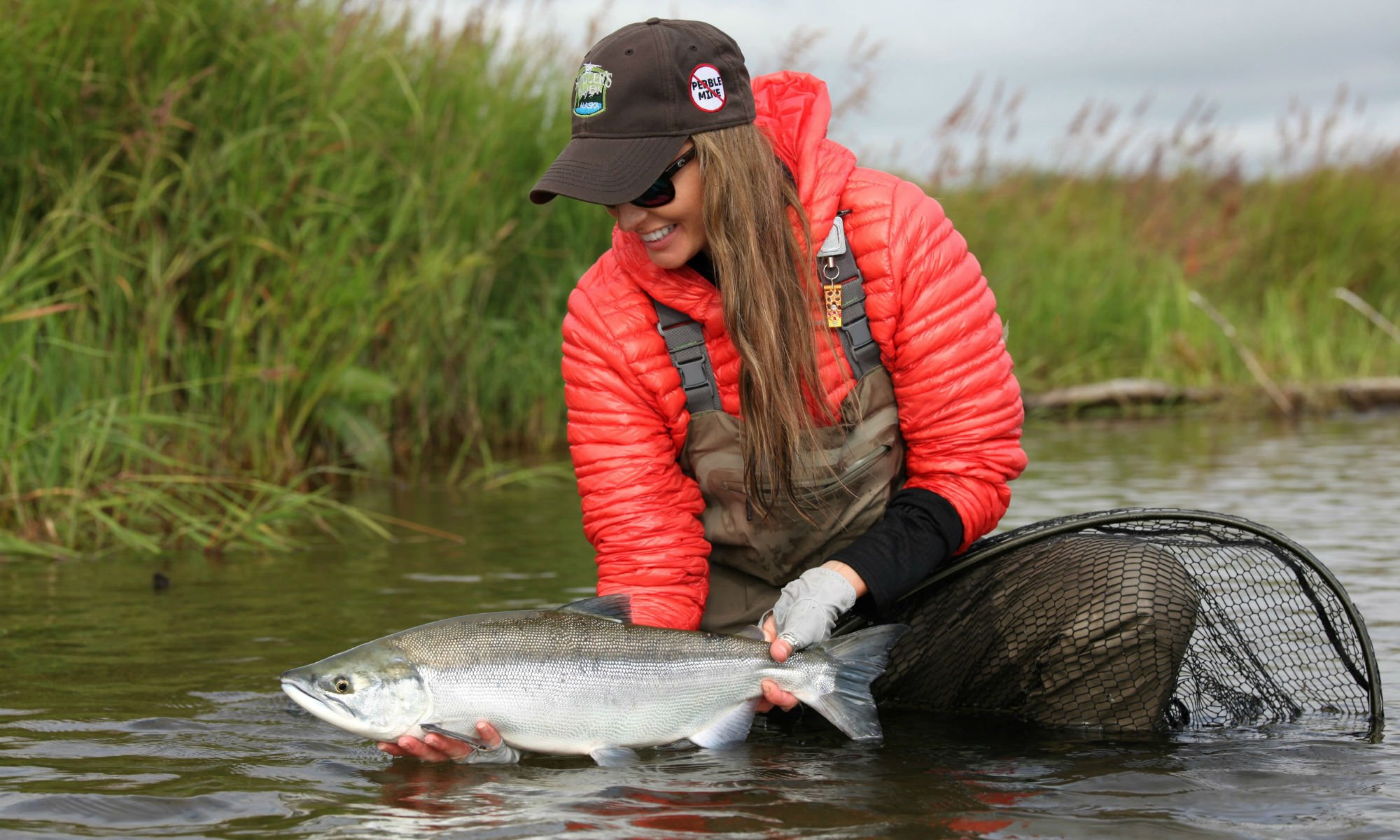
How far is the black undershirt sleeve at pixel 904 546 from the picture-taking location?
338cm

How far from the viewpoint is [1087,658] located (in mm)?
3516

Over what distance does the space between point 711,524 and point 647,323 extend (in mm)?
517

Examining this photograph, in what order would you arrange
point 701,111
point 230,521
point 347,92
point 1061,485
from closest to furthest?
1. point 701,111
2. point 230,521
3. point 347,92
4. point 1061,485

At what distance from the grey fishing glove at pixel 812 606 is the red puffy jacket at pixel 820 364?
0.34 meters

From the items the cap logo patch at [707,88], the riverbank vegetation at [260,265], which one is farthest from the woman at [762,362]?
the riverbank vegetation at [260,265]

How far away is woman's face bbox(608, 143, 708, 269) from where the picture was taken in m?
3.32

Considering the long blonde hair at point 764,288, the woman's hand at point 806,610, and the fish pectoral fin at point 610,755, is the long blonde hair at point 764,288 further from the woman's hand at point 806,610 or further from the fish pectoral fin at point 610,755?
the fish pectoral fin at point 610,755

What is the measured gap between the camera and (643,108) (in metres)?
3.24

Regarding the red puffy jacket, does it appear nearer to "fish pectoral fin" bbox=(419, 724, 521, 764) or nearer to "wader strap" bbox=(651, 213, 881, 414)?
"wader strap" bbox=(651, 213, 881, 414)

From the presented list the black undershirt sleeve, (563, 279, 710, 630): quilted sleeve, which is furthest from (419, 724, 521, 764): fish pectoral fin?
the black undershirt sleeve

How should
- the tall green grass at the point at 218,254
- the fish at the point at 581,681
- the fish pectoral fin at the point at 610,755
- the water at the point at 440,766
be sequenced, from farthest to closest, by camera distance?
the tall green grass at the point at 218,254 → the fish pectoral fin at the point at 610,755 → the fish at the point at 581,681 → the water at the point at 440,766

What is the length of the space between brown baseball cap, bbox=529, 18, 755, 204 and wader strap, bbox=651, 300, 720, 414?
44 centimetres

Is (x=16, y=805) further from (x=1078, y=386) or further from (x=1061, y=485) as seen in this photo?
(x=1078, y=386)

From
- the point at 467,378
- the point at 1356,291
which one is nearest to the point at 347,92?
the point at 467,378
